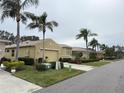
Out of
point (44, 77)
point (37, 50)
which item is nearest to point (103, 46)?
point (37, 50)

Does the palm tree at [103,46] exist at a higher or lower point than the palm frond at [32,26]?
lower

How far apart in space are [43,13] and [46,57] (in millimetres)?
8204

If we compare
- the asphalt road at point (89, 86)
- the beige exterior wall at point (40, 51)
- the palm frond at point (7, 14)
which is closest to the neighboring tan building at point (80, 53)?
the beige exterior wall at point (40, 51)

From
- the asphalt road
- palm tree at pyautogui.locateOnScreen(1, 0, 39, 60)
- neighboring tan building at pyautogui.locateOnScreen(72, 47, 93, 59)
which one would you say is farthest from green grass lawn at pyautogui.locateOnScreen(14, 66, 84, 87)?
neighboring tan building at pyautogui.locateOnScreen(72, 47, 93, 59)

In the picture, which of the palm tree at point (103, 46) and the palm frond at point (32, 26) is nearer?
the palm frond at point (32, 26)

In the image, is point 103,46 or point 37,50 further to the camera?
point 103,46

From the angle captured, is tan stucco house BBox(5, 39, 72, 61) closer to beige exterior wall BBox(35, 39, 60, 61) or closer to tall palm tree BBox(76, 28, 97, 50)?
beige exterior wall BBox(35, 39, 60, 61)

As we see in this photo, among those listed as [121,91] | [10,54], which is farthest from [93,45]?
[121,91]

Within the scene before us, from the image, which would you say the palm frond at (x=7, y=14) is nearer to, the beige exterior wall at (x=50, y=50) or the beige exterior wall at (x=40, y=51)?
the beige exterior wall at (x=40, y=51)

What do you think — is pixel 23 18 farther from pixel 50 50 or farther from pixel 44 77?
pixel 44 77

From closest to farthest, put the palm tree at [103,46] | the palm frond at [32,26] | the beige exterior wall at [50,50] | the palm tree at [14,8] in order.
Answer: the palm tree at [14,8]
the palm frond at [32,26]
the beige exterior wall at [50,50]
the palm tree at [103,46]

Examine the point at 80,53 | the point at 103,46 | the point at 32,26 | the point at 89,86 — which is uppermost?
the point at 32,26

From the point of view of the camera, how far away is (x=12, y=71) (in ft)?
78.2

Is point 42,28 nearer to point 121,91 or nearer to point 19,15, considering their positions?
point 19,15
